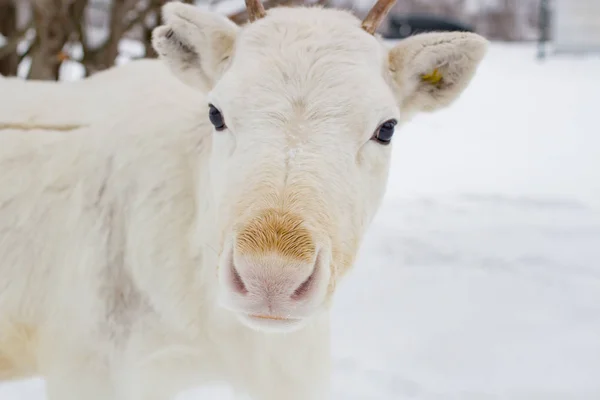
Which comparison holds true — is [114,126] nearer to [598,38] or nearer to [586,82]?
[586,82]

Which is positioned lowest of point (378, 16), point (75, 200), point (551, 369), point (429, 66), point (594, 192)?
point (594, 192)

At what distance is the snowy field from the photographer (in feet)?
11.3

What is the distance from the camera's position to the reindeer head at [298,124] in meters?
1.52

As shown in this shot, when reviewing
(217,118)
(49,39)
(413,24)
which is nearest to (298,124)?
(217,118)

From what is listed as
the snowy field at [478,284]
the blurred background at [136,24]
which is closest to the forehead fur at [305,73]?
the blurred background at [136,24]

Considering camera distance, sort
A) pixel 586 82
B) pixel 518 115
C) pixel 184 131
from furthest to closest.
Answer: pixel 586 82 → pixel 518 115 → pixel 184 131

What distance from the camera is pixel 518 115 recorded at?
1241 centimetres

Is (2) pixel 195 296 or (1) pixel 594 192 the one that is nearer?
(2) pixel 195 296

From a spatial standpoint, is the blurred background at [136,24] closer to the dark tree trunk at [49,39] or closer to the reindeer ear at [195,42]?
the dark tree trunk at [49,39]

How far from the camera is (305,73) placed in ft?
5.98

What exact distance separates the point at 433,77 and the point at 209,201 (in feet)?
2.75

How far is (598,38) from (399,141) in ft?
22.2

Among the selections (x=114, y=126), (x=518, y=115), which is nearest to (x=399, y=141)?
(x=518, y=115)

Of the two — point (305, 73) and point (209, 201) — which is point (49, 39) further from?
point (305, 73)
